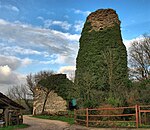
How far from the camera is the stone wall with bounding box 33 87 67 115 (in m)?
36.0

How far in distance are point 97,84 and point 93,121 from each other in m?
12.3

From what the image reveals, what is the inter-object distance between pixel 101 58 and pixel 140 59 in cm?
911

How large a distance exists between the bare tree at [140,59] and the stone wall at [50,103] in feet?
34.6

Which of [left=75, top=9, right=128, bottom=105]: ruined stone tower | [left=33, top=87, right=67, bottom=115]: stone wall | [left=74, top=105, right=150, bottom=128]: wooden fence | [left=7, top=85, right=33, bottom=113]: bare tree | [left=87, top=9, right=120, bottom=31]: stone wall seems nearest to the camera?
[left=74, top=105, right=150, bottom=128]: wooden fence

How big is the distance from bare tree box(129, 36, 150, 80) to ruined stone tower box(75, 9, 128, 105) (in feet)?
18.6

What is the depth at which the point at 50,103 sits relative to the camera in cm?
3653

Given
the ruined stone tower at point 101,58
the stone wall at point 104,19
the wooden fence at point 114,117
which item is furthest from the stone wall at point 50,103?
the wooden fence at point 114,117

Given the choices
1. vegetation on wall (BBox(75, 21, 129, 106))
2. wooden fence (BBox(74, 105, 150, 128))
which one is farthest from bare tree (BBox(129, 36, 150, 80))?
wooden fence (BBox(74, 105, 150, 128))

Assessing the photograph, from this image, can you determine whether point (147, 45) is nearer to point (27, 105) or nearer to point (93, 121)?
point (93, 121)

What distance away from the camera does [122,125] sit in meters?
16.9

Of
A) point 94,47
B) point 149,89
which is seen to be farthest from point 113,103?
point 94,47

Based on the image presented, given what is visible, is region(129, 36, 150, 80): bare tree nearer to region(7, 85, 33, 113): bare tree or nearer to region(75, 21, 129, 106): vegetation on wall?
region(75, 21, 129, 106): vegetation on wall

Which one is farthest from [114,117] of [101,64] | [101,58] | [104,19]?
[104,19]

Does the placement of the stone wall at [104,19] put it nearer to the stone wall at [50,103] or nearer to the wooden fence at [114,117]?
the stone wall at [50,103]
